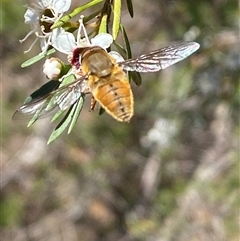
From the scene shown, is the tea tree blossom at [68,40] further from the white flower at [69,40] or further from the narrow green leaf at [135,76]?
the narrow green leaf at [135,76]

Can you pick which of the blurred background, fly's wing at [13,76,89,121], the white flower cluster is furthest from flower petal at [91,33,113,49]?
the blurred background

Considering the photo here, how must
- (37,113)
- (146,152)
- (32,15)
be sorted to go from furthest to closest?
(146,152) → (32,15) → (37,113)

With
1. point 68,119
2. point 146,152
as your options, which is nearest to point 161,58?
point 68,119

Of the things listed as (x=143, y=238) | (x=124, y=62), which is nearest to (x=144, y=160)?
(x=143, y=238)

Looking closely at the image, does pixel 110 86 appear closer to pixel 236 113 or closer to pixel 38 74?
pixel 236 113

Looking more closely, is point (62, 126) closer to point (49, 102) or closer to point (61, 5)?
point (49, 102)

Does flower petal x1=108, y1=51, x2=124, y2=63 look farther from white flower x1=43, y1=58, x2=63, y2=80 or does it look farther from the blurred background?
the blurred background
